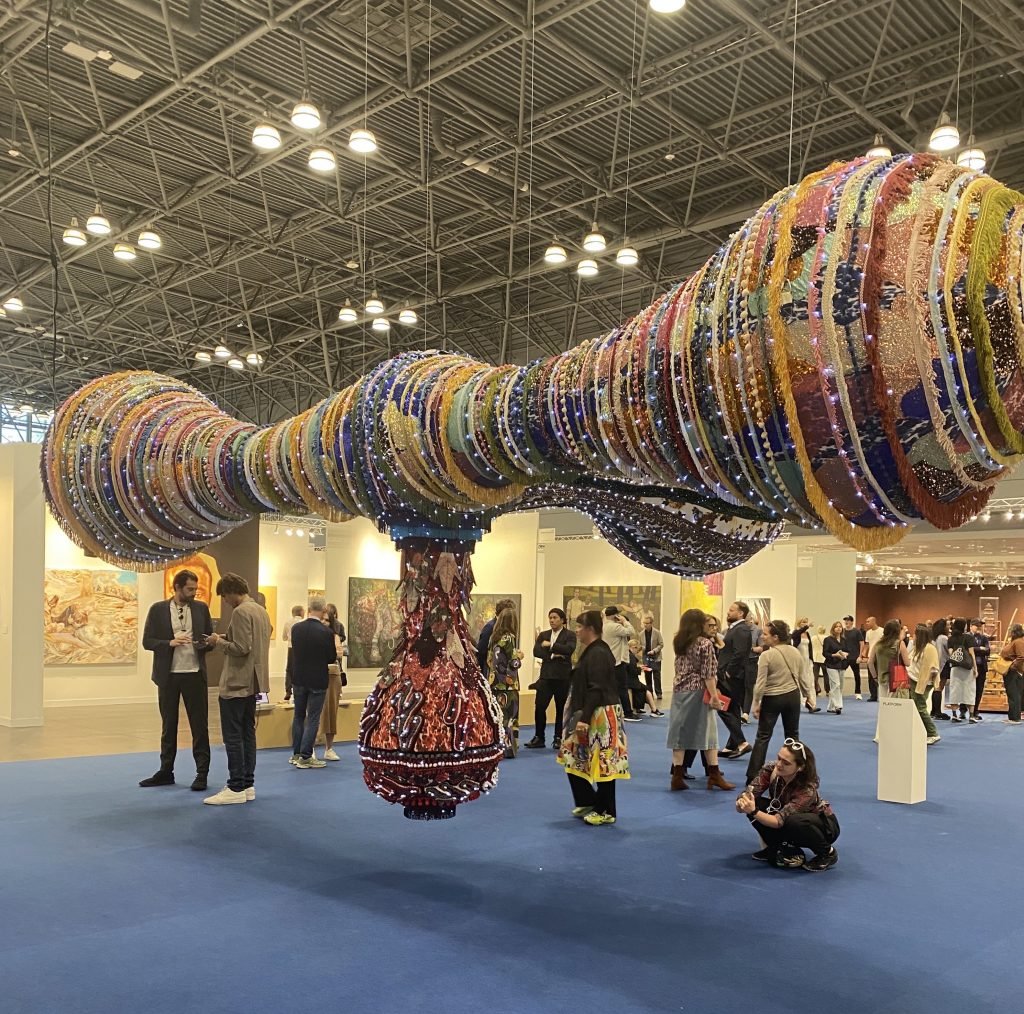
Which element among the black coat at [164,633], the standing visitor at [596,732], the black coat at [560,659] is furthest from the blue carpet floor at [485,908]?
the black coat at [560,659]

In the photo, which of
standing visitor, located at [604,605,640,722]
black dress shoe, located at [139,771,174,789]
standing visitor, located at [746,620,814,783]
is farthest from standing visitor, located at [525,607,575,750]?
black dress shoe, located at [139,771,174,789]

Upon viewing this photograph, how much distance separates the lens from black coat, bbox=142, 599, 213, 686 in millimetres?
6375

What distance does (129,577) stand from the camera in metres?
13.0

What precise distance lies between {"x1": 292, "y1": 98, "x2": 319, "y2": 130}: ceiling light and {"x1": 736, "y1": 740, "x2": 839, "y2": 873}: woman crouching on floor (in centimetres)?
627

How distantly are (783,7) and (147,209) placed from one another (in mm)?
8693

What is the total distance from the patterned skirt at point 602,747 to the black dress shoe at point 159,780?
2.73 meters

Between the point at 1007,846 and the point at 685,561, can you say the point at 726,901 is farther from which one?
the point at 1007,846

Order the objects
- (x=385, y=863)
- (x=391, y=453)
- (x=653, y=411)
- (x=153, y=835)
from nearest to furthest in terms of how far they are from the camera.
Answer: (x=653, y=411) → (x=391, y=453) → (x=385, y=863) → (x=153, y=835)

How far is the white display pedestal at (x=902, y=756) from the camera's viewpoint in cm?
654

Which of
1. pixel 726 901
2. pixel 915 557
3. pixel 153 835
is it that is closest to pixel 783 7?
pixel 726 901

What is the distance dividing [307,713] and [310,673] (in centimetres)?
32

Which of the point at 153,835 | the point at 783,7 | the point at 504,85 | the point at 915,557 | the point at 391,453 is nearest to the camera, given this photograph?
the point at 391,453

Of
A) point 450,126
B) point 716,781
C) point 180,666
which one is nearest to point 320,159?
point 450,126

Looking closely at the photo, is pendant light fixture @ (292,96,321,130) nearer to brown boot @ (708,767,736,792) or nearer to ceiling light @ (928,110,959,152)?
ceiling light @ (928,110,959,152)
